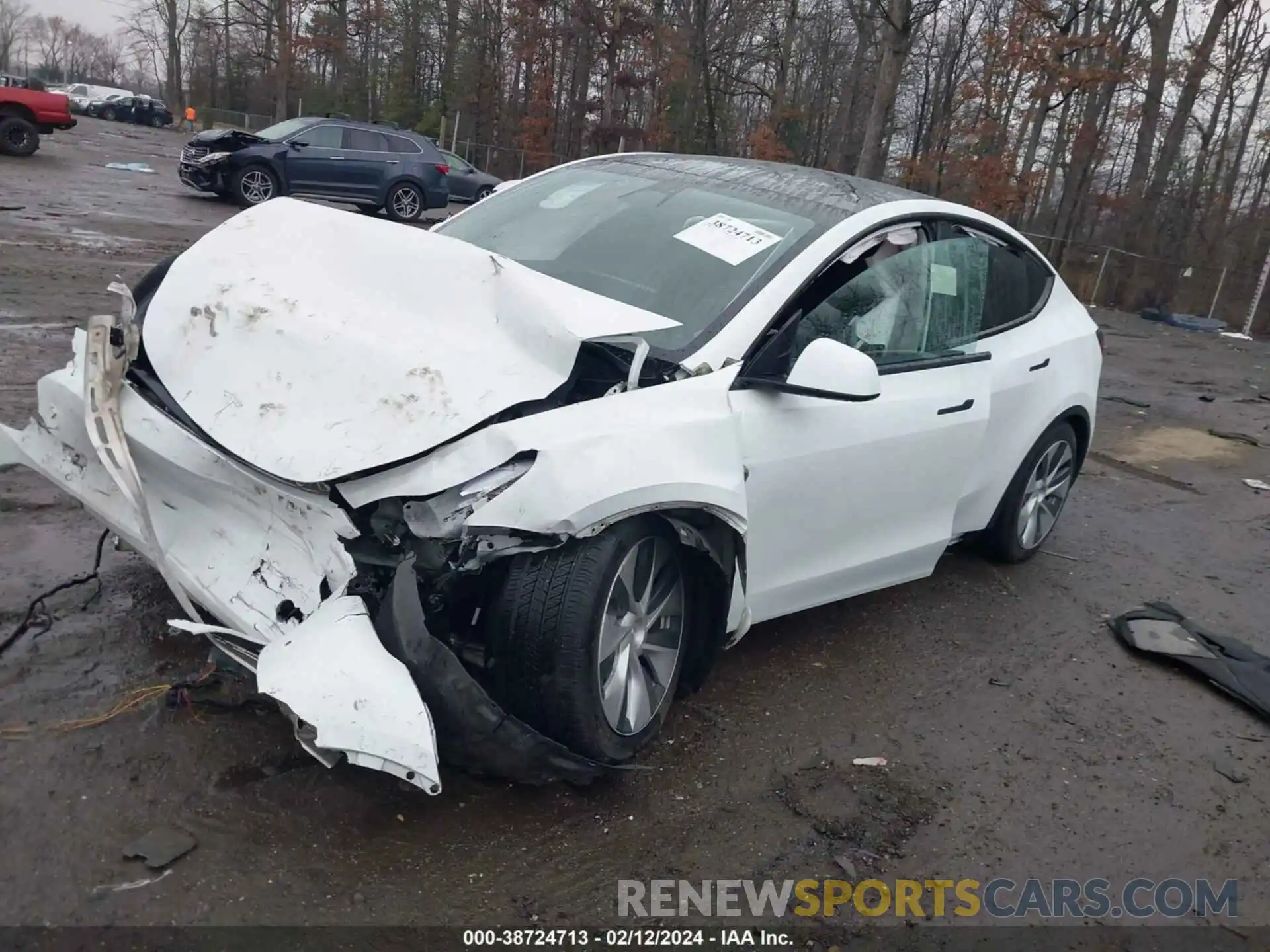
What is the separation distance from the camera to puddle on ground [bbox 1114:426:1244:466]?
26.4 ft

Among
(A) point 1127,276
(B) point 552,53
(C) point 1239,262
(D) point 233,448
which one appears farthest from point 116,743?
(B) point 552,53

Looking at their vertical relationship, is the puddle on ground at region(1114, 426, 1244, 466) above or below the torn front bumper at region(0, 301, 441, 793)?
below

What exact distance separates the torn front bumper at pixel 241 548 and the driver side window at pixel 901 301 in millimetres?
1695

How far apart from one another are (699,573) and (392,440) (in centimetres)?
101

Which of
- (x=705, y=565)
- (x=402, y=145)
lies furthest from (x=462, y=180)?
(x=705, y=565)

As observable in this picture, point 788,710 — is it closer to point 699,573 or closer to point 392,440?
point 699,573

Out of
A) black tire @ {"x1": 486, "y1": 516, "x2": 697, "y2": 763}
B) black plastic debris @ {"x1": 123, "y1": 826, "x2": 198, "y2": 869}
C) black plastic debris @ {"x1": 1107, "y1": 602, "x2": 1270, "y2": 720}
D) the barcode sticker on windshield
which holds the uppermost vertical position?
the barcode sticker on windshield

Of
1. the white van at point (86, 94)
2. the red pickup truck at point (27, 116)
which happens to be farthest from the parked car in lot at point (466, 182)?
the white van at point (86, 94)

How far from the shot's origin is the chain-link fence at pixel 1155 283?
2081cm

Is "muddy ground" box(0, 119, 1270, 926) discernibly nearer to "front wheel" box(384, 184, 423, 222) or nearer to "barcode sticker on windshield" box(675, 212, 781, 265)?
"barcode sticker on windshield" box(675, 212, 781, 265)

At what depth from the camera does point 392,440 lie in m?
2.74

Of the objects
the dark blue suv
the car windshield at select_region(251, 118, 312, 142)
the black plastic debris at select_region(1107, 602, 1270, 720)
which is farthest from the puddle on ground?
the car windshield at select_region(251, 118, 312, 142)

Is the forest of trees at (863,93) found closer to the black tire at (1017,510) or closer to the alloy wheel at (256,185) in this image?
the alloy wheel at (256,185)

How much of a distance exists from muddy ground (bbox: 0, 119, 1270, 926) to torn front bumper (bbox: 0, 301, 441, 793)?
38 cm
